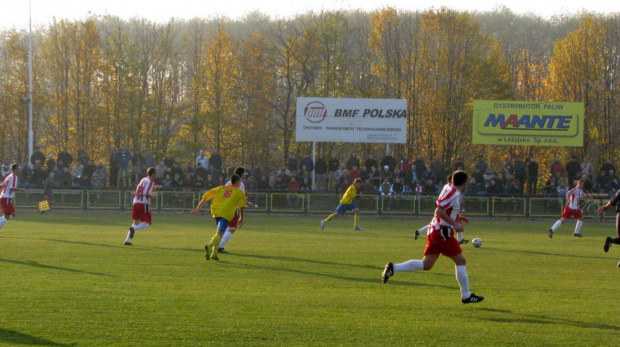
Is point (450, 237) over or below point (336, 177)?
below

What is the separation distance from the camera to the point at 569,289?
10.2 meters

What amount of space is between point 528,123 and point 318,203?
39.3 feet

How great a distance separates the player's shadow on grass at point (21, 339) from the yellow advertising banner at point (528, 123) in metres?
30.4

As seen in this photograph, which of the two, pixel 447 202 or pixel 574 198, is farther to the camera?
pixel 574 198

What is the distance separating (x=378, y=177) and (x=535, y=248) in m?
14.7

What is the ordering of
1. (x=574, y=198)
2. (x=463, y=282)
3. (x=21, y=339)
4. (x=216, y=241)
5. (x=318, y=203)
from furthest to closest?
1. (x=318, y=203)
2. (x=574, y=198)
3. (x=216, y=241)
4. (x=463, y=282)
5. (x=21, y=339)

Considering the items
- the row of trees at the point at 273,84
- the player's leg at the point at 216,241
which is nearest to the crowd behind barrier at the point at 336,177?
the row of trees at the point at 273,84

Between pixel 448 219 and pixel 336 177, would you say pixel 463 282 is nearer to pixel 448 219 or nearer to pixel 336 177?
pixel 448 219

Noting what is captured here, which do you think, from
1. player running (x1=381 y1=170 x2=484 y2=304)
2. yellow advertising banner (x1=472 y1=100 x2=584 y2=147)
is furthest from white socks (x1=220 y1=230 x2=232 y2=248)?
yellow advertising banner (x1=472 y1=100 x2=584 y2=147)

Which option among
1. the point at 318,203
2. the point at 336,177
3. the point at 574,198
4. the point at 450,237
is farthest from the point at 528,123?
the point at 450,237

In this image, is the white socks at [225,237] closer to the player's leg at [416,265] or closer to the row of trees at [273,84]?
the player's leg at [416,265]

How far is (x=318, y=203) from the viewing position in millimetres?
30469

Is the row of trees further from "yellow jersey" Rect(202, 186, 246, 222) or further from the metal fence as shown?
"yellow jersey" Rect(202, 186, 246, 222)

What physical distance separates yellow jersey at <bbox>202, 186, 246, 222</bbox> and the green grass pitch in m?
0.89
